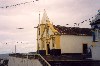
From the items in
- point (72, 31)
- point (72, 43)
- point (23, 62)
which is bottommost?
point (23, 62)

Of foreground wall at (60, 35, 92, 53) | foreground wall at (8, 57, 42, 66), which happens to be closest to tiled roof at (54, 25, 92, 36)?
foreground wall at (60, 35, 92, 53)

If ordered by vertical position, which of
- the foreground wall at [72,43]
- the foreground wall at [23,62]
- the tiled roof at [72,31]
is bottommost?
the foreground wall at [23,62]

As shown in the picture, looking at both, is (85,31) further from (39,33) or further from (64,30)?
(39,33)

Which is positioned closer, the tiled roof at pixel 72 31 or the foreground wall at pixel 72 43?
the foreground wall at pixel 72 43

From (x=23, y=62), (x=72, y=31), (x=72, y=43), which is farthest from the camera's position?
(x=72, y=31)

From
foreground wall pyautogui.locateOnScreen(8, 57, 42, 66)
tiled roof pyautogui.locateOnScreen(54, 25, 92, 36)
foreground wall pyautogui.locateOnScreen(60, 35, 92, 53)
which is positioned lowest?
foreground wall pyautogui.locateOnScreen(8, 57, 42, 66)

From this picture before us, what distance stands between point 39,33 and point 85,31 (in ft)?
38.0

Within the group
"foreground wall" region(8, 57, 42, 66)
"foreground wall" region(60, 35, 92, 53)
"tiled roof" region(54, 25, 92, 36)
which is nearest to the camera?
"foreground wall" region(8, 57, 42, 66)


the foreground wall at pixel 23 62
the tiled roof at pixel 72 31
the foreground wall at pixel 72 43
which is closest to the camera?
the foreground wall at pixel 23 62

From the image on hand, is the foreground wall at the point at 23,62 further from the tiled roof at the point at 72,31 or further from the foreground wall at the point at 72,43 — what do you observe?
the tiled roof at the point at 72,31

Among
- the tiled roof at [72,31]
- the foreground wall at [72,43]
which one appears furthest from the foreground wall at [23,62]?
the tiled roof at [72,31]

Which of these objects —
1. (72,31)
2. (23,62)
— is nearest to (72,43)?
(72,31)

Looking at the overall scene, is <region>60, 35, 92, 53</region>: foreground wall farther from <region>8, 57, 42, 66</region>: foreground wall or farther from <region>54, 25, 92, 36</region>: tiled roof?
<region>8, 57, 42, 66</region>: foreground wall

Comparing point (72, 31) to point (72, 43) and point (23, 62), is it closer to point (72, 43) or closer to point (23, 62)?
point (72, 43)
